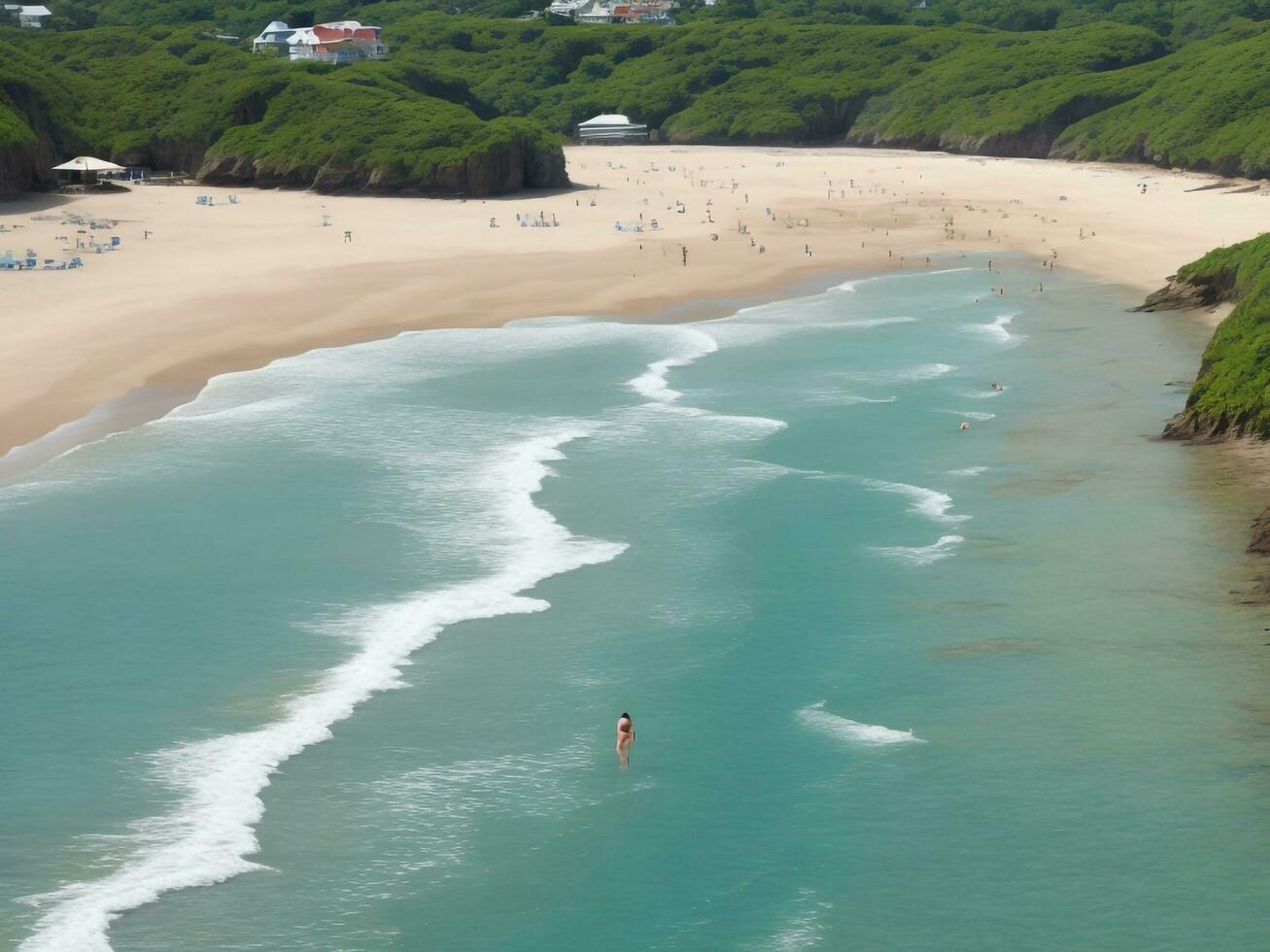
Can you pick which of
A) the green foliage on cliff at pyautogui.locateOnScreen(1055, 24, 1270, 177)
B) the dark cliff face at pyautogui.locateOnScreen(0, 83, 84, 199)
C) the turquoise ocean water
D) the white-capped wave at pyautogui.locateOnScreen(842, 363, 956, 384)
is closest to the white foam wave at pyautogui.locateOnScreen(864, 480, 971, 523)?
the turquoise ocean water

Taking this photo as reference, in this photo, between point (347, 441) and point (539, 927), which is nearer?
point (539, 927)

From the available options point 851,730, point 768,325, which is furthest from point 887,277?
point 851,730

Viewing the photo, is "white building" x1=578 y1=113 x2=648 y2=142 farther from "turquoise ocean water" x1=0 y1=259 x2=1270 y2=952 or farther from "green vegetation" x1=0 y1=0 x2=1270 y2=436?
"turquoise ocean water" x1=0 y1=259 x2=1270 y2=952

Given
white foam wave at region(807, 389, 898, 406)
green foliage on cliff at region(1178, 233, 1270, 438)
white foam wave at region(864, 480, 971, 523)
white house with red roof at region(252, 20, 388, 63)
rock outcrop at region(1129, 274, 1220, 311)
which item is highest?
white house with red roof at region(252, 20, 388, 63)

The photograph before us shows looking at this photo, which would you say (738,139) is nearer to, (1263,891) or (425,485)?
(425,485)

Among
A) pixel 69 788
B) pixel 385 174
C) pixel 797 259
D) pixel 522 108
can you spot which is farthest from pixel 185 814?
pixel 522 108
